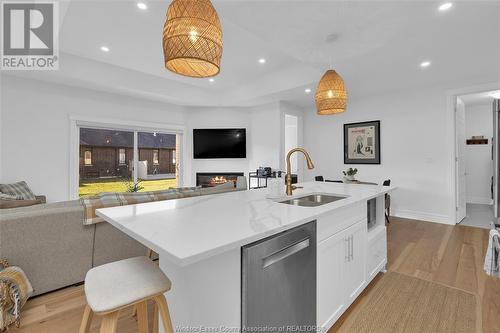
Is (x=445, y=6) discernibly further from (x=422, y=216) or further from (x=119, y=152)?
(x=119, y=152)

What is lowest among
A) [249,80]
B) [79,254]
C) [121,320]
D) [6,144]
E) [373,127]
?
[121,320]

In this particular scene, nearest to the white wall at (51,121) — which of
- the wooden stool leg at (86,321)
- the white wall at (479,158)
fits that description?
the wooden stool leg at (86,321)

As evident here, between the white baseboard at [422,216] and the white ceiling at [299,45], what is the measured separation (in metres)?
2.44

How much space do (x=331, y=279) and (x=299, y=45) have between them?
2.61m

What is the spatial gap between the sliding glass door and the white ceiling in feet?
3.62

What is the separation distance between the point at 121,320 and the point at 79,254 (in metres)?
0.80

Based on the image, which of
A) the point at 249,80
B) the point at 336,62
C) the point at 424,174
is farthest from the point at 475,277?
the point at 249,80

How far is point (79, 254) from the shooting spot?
215cm

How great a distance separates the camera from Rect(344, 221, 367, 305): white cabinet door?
1739 mm

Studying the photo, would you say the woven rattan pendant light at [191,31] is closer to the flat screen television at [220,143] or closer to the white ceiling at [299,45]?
the white ceiling at [299,45]

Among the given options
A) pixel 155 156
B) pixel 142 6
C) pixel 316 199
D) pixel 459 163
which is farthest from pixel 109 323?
pixel 459 163

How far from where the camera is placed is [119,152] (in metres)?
5.16

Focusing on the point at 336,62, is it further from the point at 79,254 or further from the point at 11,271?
the point at 11,271

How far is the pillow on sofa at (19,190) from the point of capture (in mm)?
3402
